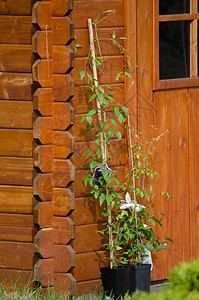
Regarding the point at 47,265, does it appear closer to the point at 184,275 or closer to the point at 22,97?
the point at 22,97

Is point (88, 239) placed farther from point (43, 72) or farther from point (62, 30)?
point (62, 30)

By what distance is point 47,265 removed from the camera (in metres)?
4.89

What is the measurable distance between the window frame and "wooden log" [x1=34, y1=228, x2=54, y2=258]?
4.75 feet

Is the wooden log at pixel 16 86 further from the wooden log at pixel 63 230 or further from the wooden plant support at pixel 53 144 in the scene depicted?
the wooden log at pixel 63 230

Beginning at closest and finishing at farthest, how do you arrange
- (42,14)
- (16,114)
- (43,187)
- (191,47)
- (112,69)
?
(42,14) → (43,187) → (16,114) → (112,69) → (191,47)

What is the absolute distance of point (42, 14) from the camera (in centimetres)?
474

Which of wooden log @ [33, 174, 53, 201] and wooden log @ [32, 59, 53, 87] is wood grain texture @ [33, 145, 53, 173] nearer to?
wooden log @ [33, 174, 53, 201]

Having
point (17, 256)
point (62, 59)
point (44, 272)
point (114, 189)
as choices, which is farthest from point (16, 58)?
point (44, 272)

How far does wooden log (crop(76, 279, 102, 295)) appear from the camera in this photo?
5.17 meters

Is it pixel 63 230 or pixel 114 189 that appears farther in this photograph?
pixel 114 189

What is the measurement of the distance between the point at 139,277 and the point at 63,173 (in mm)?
984

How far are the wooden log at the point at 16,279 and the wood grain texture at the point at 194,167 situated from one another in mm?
1476

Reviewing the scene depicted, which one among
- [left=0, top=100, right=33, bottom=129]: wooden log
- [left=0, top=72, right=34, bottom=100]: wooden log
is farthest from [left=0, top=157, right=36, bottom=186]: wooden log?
[left=0, top=72, right=34, bottom=100]: wooden log

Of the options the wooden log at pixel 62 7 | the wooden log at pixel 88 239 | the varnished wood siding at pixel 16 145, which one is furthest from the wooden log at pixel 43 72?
the wooden log at pixel 88 239
